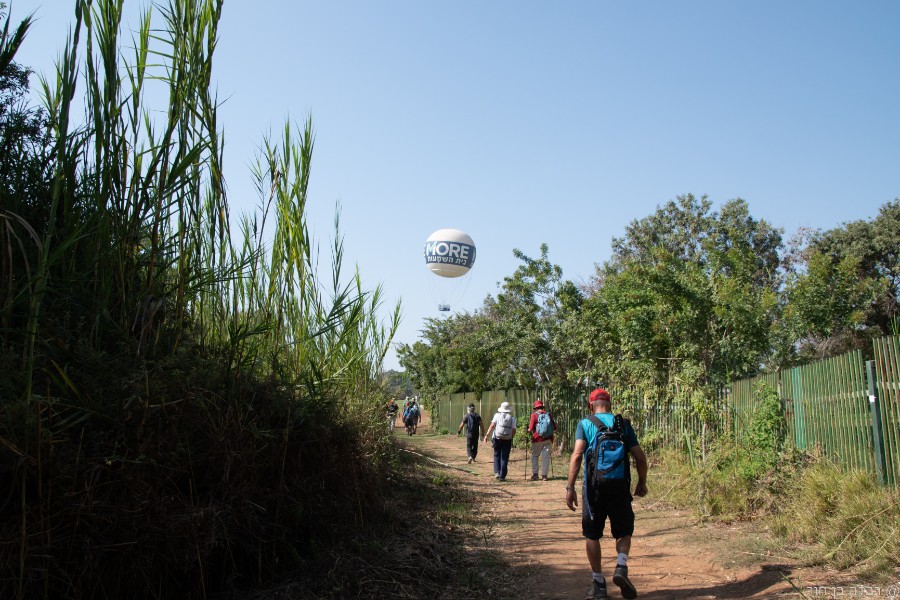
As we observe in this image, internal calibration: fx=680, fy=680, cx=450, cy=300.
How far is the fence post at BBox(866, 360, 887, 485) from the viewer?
6418mm

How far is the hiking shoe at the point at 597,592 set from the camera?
17.5 feet

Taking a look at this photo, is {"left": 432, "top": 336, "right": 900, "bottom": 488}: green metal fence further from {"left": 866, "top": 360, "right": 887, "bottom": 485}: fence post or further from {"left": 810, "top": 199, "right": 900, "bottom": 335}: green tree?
{"left": 810, "top": 199, "right": 900, "bottom": 335}: green tree

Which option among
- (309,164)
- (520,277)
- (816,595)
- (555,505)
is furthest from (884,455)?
(520,277)

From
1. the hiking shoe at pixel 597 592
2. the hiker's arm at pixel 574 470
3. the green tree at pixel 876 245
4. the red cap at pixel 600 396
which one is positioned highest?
the green tree at pixel 876 245

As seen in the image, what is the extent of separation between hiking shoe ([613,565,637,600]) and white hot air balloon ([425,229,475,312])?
2736cm

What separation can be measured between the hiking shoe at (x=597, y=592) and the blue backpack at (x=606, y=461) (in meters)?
0.63

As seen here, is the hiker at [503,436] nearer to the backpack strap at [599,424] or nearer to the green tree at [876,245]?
the backpack strap at [599,424]

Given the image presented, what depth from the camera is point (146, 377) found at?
12.6ft

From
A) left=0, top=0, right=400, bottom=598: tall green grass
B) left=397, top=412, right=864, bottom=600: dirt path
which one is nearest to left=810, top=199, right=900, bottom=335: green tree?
left=397, top=412, right=864, bottom=600: dirt path

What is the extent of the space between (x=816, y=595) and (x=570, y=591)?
188cm

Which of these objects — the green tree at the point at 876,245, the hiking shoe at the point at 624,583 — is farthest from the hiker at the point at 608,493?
the green tree at the point at 876,245

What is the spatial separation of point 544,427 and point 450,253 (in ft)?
63.2

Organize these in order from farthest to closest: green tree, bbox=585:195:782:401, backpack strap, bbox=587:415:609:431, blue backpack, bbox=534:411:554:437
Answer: blue backpack, bbox=534:411:554:437 < green tree, bbox=585:195:782:401 < backpack strap, bbox=587:415:609:431

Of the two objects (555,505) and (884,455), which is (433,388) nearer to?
(555,505)
